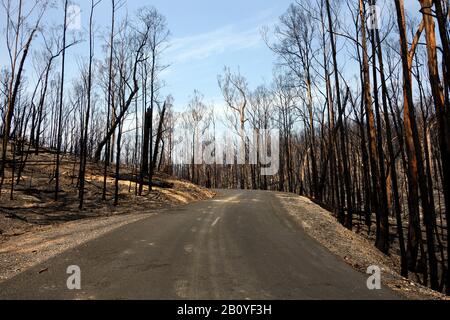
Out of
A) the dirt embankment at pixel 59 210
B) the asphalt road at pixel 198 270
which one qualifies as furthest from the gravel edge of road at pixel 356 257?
the dirt embankment at pixel 59 210

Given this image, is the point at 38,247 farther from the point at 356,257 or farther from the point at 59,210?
the point at 59,210

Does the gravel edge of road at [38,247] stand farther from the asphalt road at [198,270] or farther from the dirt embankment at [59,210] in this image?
the asphalt road at [198,270]

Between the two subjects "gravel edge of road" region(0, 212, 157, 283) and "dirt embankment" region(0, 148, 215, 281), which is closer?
"gravel edge of road" region(0, 212, 157, 283)

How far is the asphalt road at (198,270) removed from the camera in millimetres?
5441

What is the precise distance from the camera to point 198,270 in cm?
663

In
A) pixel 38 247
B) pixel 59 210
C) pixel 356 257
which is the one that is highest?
pixel 59 210

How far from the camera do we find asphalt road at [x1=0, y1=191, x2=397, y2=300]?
5.44 metres

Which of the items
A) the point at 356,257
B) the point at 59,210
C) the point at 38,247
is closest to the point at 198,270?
the point at 356,257

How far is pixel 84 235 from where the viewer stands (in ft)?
35.5

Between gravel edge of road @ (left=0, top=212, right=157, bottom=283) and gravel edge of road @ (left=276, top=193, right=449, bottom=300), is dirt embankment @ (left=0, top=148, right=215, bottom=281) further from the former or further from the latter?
gravel edge of road @ (left=276, top=193, right=449, bottom=300)

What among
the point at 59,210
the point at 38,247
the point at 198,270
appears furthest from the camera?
the point at 59,210

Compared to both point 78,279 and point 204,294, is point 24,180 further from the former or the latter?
point 204,294

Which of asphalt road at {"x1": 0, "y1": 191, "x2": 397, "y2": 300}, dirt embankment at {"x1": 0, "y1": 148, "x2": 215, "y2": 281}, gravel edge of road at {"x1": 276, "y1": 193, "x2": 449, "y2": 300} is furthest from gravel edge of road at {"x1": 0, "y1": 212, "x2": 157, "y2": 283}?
gravel edge of road at {"x1": 276, "y1": 193, "x2": 449, "y2": 300}
